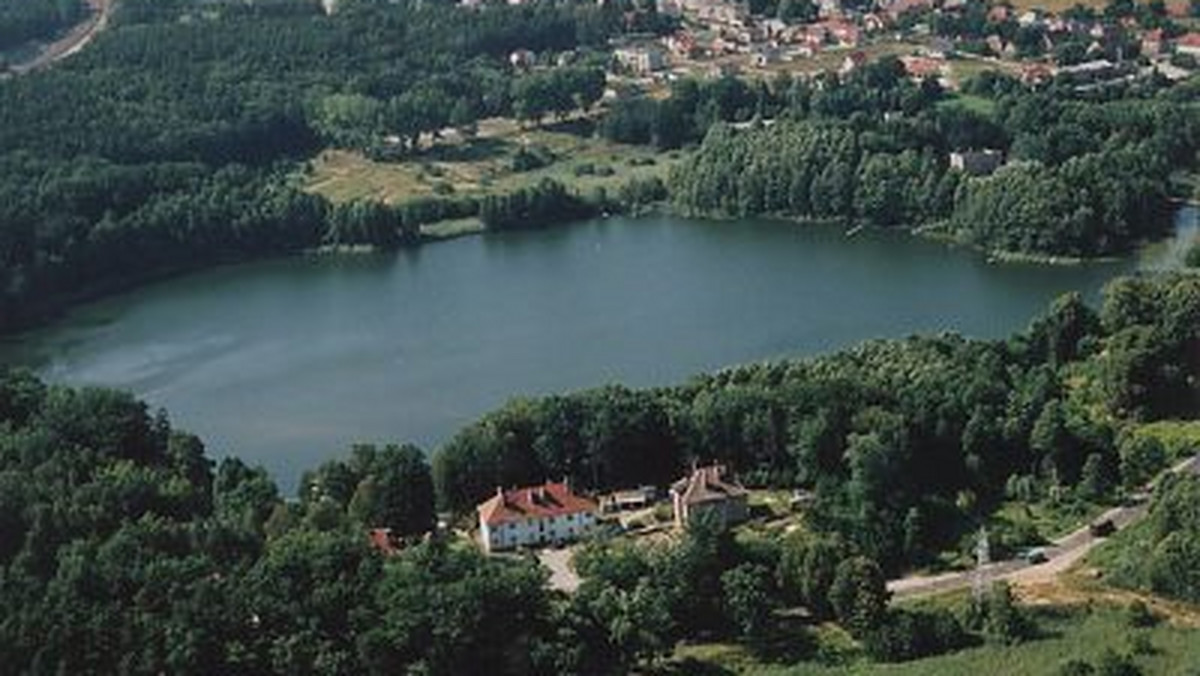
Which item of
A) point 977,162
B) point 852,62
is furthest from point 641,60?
point 977,162

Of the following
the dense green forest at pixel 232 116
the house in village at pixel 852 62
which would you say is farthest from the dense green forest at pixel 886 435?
the house in village at pixel 852 62

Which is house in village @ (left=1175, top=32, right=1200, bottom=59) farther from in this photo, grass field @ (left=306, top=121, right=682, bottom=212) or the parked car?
the parked car

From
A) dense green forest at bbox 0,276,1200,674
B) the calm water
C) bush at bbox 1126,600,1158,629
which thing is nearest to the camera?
dense green forest at bbox 0,276,1200,674

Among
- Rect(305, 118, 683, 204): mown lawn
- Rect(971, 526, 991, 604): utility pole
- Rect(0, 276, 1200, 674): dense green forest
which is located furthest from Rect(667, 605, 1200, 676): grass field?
Rect(305, 118, 683, 204): mown lawn

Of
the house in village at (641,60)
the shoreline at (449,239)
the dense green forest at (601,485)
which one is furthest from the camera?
the house in village at (641,60)

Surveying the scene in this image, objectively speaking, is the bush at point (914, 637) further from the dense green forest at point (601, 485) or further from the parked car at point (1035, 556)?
the parked car at point (1035, 556)

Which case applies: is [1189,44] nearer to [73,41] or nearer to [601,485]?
[601,485]

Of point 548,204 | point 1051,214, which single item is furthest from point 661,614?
point 548,204
